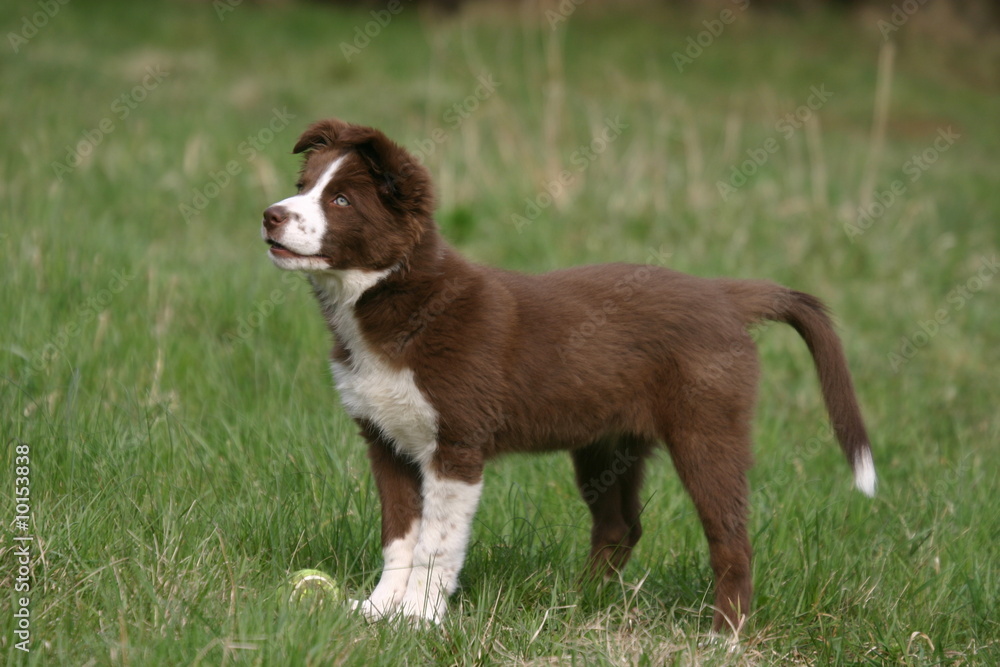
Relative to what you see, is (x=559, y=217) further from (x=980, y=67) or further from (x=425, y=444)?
(x=980, y=67)

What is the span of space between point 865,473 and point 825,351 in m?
0.43

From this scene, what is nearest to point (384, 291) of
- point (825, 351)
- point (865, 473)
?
point (825, 351)

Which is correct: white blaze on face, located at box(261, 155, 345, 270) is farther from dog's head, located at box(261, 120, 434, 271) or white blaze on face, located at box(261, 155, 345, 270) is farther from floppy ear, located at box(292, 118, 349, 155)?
floppy ear, located at box(292, 118, 349, 155)

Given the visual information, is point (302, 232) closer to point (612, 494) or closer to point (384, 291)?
point (384, 291)

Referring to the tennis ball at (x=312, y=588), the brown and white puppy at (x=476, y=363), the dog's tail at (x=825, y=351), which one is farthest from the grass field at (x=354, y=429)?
the dog's tail at (x=825, y=351)

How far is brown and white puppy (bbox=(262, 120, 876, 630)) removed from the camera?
3.25 m

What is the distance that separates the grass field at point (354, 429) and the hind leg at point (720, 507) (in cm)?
13

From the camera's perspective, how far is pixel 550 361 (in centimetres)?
340

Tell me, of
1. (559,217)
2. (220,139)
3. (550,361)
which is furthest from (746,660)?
(220,139)

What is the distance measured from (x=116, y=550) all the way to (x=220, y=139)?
667cm

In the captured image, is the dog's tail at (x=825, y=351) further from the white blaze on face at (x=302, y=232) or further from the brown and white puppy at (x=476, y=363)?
the white blaze on face at (x=302, y=232)

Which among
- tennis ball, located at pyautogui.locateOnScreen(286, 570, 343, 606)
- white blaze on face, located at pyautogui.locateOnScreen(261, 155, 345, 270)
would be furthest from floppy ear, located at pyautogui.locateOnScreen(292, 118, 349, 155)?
tennis ball, located at pyautogui.locateOnScreen(286, 570, 343, 606)

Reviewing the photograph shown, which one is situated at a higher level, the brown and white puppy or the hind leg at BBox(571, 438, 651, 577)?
the brown and white puppy

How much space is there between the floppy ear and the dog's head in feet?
0.11
